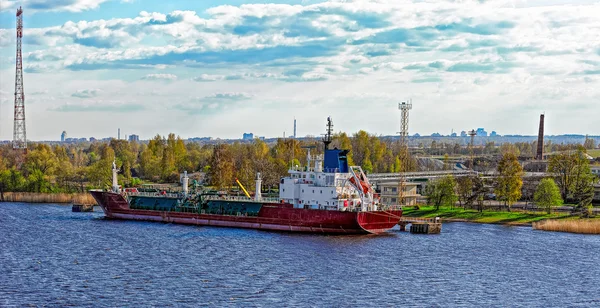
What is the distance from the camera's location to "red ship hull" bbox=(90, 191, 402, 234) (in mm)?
81688

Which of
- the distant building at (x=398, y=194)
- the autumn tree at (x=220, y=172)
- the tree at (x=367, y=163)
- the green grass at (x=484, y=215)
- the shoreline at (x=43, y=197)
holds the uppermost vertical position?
the tree at (x=367, y=163)

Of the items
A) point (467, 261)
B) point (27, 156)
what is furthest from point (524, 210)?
point (27, 156)

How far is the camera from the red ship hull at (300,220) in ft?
268

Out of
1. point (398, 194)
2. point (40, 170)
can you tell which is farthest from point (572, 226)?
point (40, 170)

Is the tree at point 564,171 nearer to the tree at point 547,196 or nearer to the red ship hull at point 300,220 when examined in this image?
the tree at point 547,196

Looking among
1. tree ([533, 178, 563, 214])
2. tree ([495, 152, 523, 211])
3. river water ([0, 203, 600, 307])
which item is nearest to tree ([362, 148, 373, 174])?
tree ([495, 152, 523, 211])

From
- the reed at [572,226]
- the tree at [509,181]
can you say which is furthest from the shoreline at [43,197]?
the reed at [572,226]

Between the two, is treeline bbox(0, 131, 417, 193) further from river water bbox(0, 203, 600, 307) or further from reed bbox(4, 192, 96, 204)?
river water bbox(0, 203, 600, 307)

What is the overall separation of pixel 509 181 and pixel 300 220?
39.2 meters

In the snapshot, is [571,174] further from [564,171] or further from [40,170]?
[40,170]

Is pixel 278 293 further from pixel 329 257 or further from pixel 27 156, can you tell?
pixel 27 156

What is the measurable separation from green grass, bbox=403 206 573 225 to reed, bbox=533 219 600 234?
5999 mm

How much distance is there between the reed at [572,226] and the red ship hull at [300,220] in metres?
19.5

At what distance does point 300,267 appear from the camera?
6200cm
